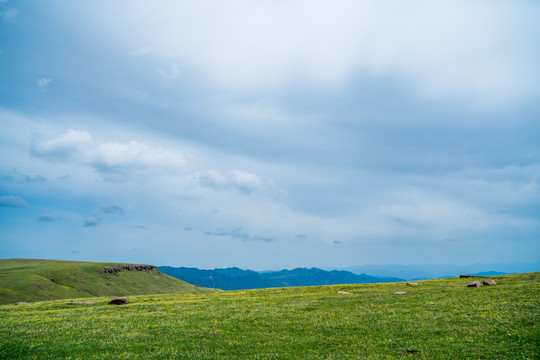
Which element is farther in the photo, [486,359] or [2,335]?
[2,335]

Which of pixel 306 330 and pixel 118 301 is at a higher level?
pixel 306 330

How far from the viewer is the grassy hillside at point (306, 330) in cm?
2384

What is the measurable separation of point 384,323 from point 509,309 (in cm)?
1282

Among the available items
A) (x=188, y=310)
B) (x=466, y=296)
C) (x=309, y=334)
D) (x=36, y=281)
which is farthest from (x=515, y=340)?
(x=36, y=281)

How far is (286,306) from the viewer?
4309 centimetres

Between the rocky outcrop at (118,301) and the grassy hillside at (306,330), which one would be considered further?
the rocky outcrop at (118,301)

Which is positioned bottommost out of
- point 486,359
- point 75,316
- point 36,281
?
point 36,281

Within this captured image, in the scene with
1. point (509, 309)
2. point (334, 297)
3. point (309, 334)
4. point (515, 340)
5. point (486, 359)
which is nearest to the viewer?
point (486, 359)

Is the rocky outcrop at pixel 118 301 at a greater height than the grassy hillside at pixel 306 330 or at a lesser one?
lesser

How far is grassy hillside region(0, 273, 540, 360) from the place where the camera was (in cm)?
2384

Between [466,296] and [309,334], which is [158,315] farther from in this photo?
[466,296]

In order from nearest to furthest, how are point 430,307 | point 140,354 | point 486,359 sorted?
1. point 486,359
2. point 140,354
3. point 430,307

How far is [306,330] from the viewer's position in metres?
30.3

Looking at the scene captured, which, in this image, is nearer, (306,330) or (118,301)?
(306,330)
